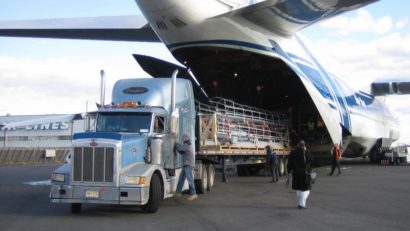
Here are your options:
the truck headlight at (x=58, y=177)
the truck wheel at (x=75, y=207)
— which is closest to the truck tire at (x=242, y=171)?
the truck wheel at (x=75, y=207)

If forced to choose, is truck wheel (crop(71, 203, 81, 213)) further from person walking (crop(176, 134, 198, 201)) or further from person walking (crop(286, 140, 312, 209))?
person walking (crop(286, 140, 312, 209))

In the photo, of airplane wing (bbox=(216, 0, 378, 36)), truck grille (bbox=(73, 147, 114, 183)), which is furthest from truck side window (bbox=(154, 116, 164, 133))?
airplane wing (bbox=(216, 0, 378, 36))

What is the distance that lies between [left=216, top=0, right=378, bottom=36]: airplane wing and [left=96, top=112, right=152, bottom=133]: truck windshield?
24.4ft

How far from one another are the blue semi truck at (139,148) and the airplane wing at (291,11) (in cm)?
431

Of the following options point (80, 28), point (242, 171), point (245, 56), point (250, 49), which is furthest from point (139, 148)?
point (242, 171)

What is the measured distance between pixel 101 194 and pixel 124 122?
224cm

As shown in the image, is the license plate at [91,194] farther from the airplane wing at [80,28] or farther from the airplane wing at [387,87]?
the airplane wing at [387,87]

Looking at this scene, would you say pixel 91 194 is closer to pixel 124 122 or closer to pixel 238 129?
pixel 124 122

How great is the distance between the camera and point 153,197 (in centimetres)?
1084

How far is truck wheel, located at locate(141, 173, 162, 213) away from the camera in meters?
10.9

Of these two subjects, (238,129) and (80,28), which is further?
(80,28)

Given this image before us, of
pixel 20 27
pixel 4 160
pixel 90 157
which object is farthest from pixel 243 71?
pixel 4 160

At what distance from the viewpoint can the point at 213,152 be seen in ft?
51.7

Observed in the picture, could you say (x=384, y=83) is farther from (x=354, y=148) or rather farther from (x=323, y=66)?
(x=323, y=66)
